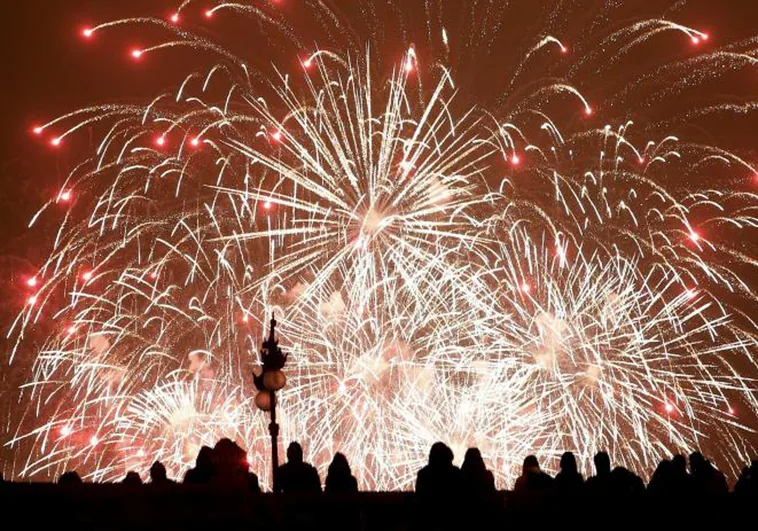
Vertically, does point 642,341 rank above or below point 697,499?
above

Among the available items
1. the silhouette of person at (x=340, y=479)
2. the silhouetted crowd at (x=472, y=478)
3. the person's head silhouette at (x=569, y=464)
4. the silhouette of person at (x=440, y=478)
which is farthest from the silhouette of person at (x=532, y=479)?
the silhouette of person at (x=440, y=478)

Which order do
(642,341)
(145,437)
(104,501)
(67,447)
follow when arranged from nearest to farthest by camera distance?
(104,501) → (642,341) → (145,437) → (67,447)

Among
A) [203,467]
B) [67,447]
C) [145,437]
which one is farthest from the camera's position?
[67,447]

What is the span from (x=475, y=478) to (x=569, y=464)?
5.61 feet

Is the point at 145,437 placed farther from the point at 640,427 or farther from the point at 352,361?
the point at 640,427

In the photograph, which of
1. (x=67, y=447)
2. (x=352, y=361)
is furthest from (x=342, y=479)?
(x=67, y=447)

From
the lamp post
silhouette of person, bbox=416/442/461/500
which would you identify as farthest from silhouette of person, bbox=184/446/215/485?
the lamp post

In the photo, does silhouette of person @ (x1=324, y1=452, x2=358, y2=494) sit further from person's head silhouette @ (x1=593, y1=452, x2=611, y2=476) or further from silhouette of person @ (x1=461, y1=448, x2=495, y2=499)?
person's head silhouette @ (x1=593, y1=452, x2=611, y2=476)

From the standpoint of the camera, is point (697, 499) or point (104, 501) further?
point (697, 499)

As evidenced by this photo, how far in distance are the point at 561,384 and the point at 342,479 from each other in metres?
21.9

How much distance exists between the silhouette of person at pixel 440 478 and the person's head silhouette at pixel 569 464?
1748 millimetres

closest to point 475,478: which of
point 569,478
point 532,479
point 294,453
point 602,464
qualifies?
point 569,478

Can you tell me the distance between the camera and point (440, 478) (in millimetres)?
9523

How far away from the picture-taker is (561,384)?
107 ft
